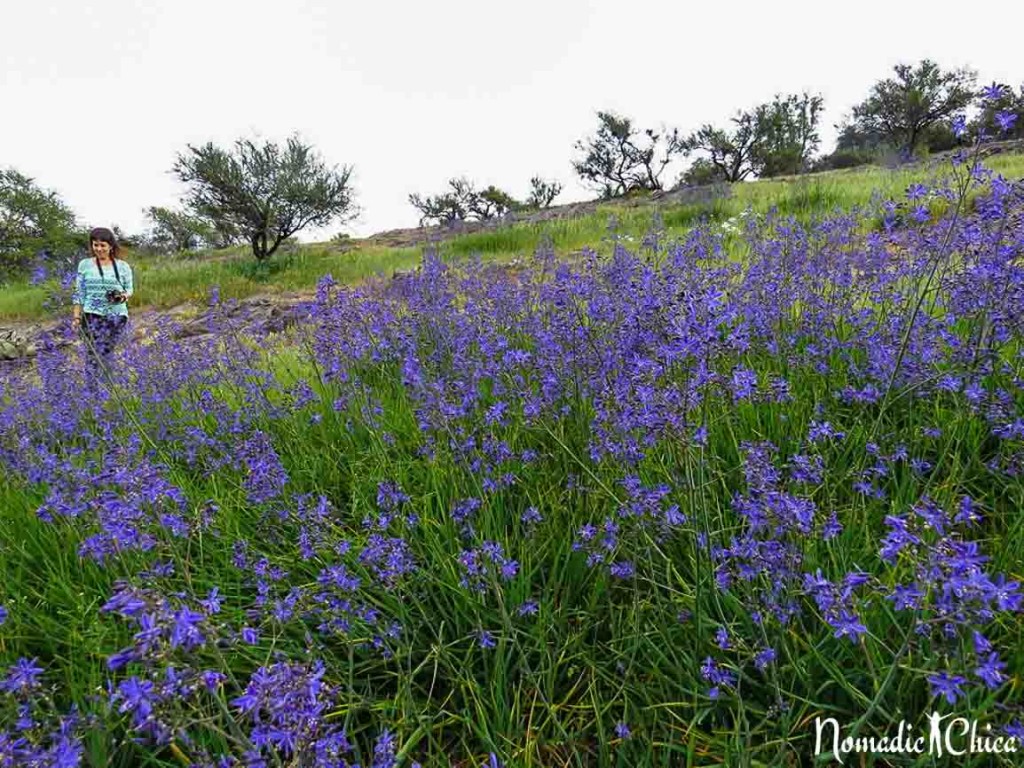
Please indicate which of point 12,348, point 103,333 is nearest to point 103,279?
point 103,333

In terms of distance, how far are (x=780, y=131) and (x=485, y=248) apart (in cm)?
3399

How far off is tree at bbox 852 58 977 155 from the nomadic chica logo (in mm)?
42225

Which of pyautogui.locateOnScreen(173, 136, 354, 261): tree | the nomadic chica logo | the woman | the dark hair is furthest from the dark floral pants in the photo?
pyautogui.locateOnScreen(173, 136, 354, 261): tree

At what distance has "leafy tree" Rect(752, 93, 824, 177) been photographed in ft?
120

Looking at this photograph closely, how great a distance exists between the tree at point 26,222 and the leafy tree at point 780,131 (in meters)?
39.5

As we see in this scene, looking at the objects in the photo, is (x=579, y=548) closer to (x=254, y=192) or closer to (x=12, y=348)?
(x=12, y=348)

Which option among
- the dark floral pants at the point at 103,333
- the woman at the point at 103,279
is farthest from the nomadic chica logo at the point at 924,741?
the woman at the point at 103,279

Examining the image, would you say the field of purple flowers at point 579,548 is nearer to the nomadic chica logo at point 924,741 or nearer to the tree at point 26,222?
the nomadic chica logo at point 924,741

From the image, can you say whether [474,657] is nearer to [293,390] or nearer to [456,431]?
Answer: [456,431]

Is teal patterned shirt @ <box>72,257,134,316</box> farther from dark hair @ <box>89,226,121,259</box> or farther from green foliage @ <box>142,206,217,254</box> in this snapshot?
green foliage @ <box>142,206,217,254</box>

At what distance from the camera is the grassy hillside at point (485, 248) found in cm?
1063

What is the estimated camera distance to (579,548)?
2113mm

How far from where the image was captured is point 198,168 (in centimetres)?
1756

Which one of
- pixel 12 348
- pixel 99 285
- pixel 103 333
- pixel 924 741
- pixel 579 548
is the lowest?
pixel 924 741
